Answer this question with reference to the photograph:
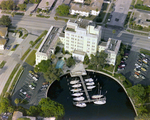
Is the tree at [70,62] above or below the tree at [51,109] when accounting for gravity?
above

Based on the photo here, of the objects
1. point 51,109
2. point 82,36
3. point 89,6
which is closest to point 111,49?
point 82,36

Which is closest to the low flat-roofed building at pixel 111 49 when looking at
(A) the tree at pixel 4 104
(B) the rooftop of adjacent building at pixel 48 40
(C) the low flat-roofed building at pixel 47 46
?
(C) the low flat-roofed building at pixel 47 46

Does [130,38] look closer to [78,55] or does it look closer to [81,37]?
[81,37]

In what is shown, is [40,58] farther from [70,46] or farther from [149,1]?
[149,1]

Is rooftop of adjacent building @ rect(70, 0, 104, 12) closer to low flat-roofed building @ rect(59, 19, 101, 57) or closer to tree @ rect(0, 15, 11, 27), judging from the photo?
low flat-roofed building @ rect(59, 19, 101, 57)

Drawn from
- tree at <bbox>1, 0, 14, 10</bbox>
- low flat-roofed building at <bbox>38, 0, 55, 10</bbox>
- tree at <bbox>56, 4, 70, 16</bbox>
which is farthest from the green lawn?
tree at <bbox>1, 0, 14, 10</bbox>

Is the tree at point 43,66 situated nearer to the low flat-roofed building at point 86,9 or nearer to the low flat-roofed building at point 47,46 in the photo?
the low flat-roofed building at point 47,46
